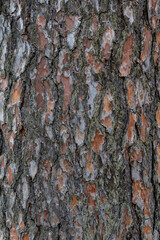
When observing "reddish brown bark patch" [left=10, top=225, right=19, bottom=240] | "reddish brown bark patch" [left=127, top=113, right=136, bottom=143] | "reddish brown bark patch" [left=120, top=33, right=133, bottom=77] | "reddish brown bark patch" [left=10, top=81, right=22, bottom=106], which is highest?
"reddish brown bark patch" [left=120, top=33, right=133, bottom=77]

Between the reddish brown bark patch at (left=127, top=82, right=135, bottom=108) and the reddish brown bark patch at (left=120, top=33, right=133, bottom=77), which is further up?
the reddish brown bark patch at (left=120, top=33, right=133, bottom=77)

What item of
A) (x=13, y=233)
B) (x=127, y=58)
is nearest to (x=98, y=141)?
(x=127, y=58)

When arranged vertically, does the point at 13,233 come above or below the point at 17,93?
below

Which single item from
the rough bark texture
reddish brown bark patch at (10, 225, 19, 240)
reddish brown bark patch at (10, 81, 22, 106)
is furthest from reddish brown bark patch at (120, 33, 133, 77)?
reddish brown bark patch at (10, 225, 19, 240)

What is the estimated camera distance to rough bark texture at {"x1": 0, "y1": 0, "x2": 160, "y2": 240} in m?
1.31

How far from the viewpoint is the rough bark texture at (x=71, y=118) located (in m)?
1.31

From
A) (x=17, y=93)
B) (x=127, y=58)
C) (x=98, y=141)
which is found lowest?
(x=98, y=141)

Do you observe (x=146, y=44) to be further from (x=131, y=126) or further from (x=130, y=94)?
(x=131, y=126)

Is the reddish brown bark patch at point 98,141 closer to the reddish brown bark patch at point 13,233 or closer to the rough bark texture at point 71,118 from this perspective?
the rough bark texture at point 71,118

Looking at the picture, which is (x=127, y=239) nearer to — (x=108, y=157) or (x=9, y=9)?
(x=108, y=157)

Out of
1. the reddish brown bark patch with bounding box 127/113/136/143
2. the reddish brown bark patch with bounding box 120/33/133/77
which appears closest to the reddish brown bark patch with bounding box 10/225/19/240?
the reddish brown bark patch with bounding box 127/113/136/143

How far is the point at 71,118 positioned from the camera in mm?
1313

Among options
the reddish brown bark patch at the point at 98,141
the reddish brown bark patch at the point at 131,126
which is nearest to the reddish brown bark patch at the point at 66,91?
the reddish brown bark patch at the point at 98,141

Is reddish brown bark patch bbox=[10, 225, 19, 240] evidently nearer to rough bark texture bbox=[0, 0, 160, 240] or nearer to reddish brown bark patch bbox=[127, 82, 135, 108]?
rough bark texture bbox=[0, 0, 160, 240]
